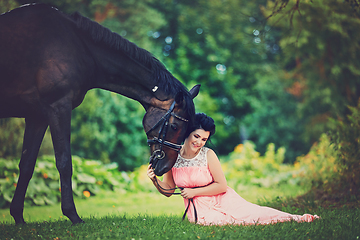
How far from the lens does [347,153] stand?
4.86 meters

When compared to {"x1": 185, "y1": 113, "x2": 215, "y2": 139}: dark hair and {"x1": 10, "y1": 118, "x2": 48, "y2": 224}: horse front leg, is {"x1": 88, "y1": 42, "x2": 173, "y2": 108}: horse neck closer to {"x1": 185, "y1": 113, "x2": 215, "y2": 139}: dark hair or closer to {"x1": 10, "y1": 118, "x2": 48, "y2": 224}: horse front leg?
{"x1": 185, "y1": 113, "x2": 215, "y2": 139}: dark hair

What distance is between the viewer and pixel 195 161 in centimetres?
345

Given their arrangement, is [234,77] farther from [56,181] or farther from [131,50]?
[131,50]

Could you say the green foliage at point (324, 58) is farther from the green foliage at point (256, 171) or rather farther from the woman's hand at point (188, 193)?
the woman's hand at point (188, 193)

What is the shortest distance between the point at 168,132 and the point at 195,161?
1.67 ft

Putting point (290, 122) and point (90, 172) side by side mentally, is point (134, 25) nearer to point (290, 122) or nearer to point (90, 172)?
point (90, 172)

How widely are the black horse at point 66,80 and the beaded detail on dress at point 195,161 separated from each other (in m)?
0.27

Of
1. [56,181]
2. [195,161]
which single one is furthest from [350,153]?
[56,181]

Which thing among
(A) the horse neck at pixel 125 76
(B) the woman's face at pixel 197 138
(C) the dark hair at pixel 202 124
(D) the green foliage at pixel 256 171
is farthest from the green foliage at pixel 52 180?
(C) the dark hair at pixel 202 124

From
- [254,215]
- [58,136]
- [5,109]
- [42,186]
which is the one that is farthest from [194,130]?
[42,186]

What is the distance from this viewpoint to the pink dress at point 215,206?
3311 mm

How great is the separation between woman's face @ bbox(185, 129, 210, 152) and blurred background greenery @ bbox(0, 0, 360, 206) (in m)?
3.82

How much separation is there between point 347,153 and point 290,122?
401 inches

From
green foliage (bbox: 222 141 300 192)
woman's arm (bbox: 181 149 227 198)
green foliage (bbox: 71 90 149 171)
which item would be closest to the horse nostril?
woman's arm (bbox: 181 149 227 198)
